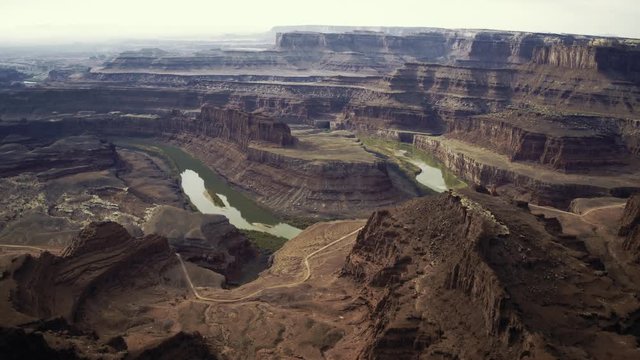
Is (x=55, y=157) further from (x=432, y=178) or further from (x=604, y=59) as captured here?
(x=604, y=59)

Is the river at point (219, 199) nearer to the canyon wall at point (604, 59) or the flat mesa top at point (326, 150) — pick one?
the flat mesa top at point (326, 150)

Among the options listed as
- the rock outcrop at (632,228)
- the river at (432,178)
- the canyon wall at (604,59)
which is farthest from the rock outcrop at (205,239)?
the canyon wall at (604,59)

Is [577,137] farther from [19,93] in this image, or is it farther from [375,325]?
[19,93]

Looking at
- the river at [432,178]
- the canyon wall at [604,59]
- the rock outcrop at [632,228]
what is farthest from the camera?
the canyon wall at [604,59]

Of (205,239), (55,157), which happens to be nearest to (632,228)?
(205,239)

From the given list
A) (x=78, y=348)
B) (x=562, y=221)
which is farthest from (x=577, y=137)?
(x=78, y=348)
